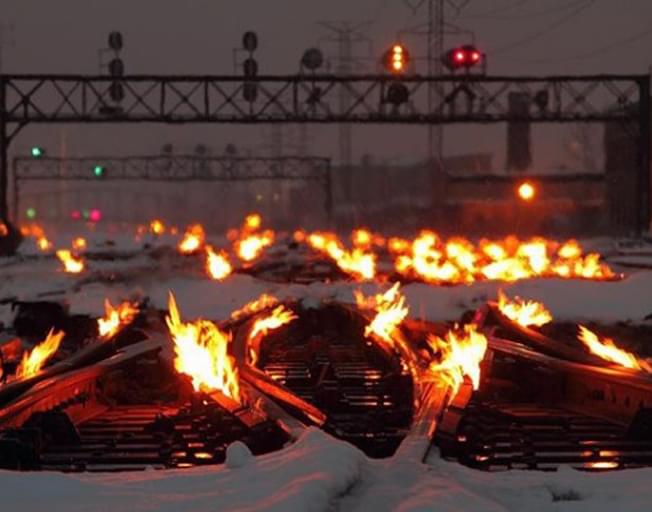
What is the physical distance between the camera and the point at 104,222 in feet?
619

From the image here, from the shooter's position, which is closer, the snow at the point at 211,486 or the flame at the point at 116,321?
the snow at the point at 211,486

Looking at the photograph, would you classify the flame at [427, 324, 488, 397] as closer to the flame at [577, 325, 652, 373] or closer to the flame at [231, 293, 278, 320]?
the flame at [577, 325, 652, 373]

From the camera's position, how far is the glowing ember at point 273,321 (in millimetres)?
14555

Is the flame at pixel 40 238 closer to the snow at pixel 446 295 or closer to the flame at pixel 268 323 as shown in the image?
the snow at pixel 446 295

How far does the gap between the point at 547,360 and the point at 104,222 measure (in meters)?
182

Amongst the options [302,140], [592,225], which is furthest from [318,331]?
[302,140]

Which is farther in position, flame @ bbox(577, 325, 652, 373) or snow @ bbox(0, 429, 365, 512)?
flame @ bbox(577, 325, 652, 373)

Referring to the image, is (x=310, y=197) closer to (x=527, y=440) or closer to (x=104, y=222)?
(x=104, y=222)

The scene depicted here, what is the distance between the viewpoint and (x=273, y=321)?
15828mm

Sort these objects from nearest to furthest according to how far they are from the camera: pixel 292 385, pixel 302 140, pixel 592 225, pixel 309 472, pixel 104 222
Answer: pixel 309 472, pixel 292 385, pixel 592 225, pixel 302 140, pixel 104 222

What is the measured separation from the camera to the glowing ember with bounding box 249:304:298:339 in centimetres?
1455

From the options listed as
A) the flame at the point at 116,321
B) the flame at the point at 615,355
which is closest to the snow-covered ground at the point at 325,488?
the flame at the point at 615,355

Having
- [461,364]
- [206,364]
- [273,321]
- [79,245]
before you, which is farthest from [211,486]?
[79,245]

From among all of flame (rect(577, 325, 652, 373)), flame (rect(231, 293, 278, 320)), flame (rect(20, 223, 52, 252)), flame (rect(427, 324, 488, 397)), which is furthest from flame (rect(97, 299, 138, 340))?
flame (rect(20, 223, 52, 252))
